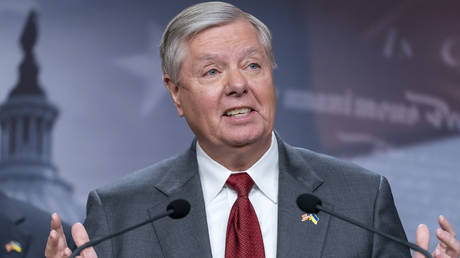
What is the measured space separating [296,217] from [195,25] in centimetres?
64

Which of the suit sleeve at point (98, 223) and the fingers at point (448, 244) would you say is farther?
the suit sleeve at point (98, 223)

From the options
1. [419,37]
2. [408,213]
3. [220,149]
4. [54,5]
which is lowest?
[408,213]

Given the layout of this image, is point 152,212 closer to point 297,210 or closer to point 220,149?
point 220,149

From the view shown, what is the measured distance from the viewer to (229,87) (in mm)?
2094

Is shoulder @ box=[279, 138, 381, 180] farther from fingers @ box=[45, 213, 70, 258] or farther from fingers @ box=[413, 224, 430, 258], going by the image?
fingers @ box=[45, 213, 70, 258]

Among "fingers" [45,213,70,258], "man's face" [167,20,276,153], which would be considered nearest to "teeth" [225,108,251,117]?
"man's face" [167,20,276,153]

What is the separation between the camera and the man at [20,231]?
10.4 feet

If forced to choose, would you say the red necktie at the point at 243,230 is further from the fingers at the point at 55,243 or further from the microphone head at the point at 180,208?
the fingers at the point at 55,243

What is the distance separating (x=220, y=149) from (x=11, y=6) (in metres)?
2.33

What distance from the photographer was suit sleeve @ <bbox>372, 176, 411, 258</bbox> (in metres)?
2.03

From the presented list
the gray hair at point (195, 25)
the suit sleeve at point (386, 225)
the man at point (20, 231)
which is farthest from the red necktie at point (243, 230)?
the man at point (20, 231)

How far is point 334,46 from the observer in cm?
454

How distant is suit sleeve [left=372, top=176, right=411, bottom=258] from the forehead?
1.84 feet

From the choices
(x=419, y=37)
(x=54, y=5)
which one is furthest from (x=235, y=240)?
(x=419, y=37)
